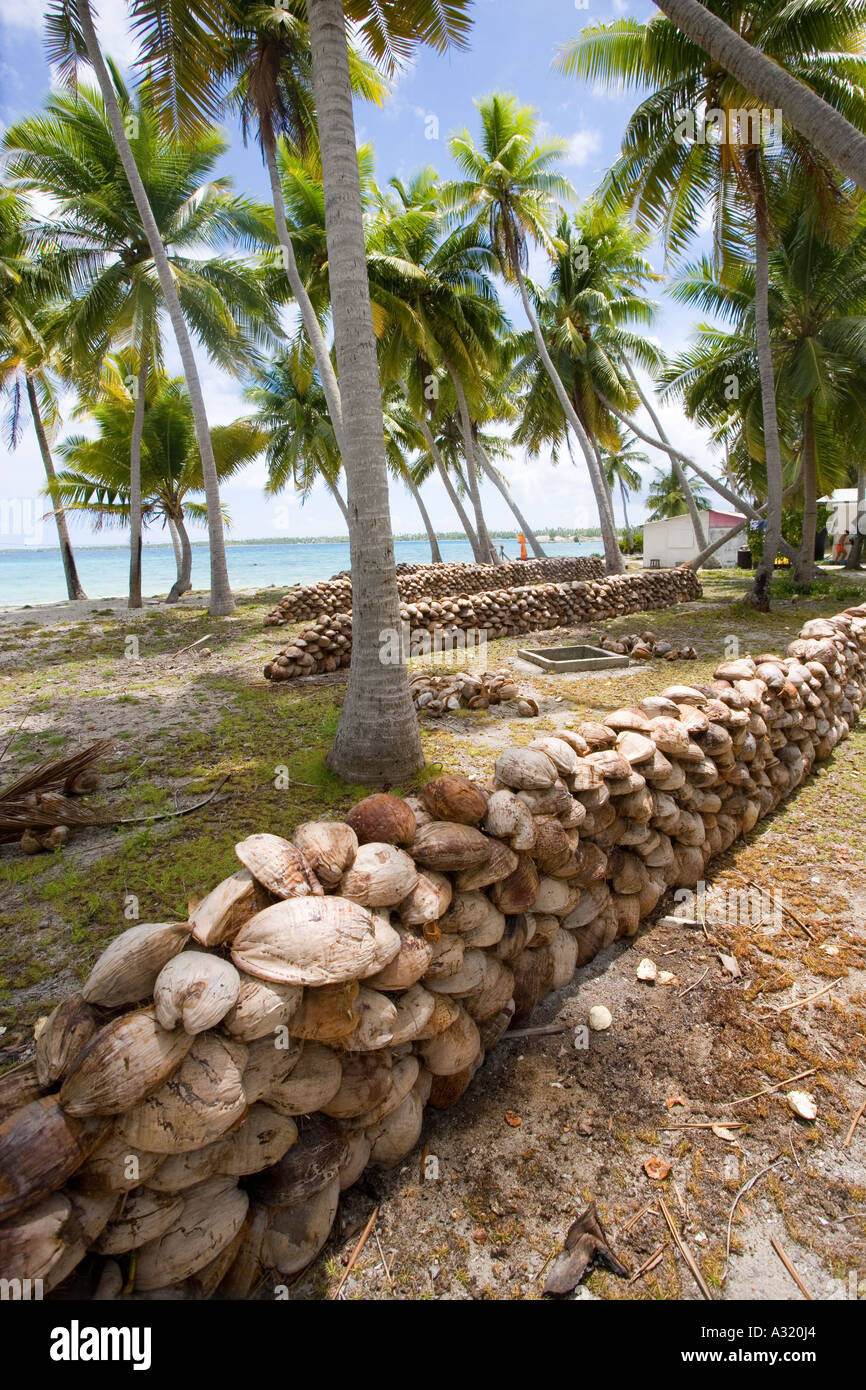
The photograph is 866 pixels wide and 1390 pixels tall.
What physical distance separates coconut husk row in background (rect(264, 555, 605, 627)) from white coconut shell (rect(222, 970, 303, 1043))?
1081 cm

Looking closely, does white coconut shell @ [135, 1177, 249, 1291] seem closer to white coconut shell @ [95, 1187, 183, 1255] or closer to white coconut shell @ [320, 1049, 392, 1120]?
white coconut shell @ [95, 1187, 183, 1255]

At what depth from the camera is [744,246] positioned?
13.6m

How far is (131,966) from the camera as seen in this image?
1609 mm

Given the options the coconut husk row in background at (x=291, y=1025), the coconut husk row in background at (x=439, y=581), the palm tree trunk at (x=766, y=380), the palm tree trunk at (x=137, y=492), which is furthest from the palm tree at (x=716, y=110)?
the coconut husk row in background at (x=291, y=1025)

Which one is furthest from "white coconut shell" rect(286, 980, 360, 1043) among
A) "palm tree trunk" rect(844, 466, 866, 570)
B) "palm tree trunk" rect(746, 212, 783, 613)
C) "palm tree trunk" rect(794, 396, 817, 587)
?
"palm tree trunk" rect(844, 466, 866, 570)

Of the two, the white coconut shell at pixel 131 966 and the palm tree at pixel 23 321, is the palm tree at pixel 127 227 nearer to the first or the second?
the palm tree at pixel 23 321

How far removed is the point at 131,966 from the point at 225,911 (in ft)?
0.85

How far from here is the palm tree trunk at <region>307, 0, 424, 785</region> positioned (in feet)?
15.4

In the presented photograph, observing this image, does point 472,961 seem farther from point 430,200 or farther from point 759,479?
point 430,200

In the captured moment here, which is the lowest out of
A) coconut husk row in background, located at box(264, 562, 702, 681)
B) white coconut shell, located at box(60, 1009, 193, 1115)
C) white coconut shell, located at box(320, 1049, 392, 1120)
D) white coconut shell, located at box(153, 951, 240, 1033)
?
white coconut shell, located at box(320, 1049, 392, 1120)

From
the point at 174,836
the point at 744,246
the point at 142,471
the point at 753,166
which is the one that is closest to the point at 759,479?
the point at 744,246

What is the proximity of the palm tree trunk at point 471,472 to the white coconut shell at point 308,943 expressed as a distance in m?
22.2

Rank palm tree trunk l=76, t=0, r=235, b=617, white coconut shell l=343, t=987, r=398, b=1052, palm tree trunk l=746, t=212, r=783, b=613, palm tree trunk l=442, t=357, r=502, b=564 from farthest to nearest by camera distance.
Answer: palm tree trunk l=442, t=357, r=502, b=564 < palm tree trunk l=746, t=212, r=783, b=613 < palm tree trunk l=76, t=0, r=235, b=617 < white coconut shell l=343, t=987, r=398, b=1052

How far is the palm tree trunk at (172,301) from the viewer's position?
38.4ft
